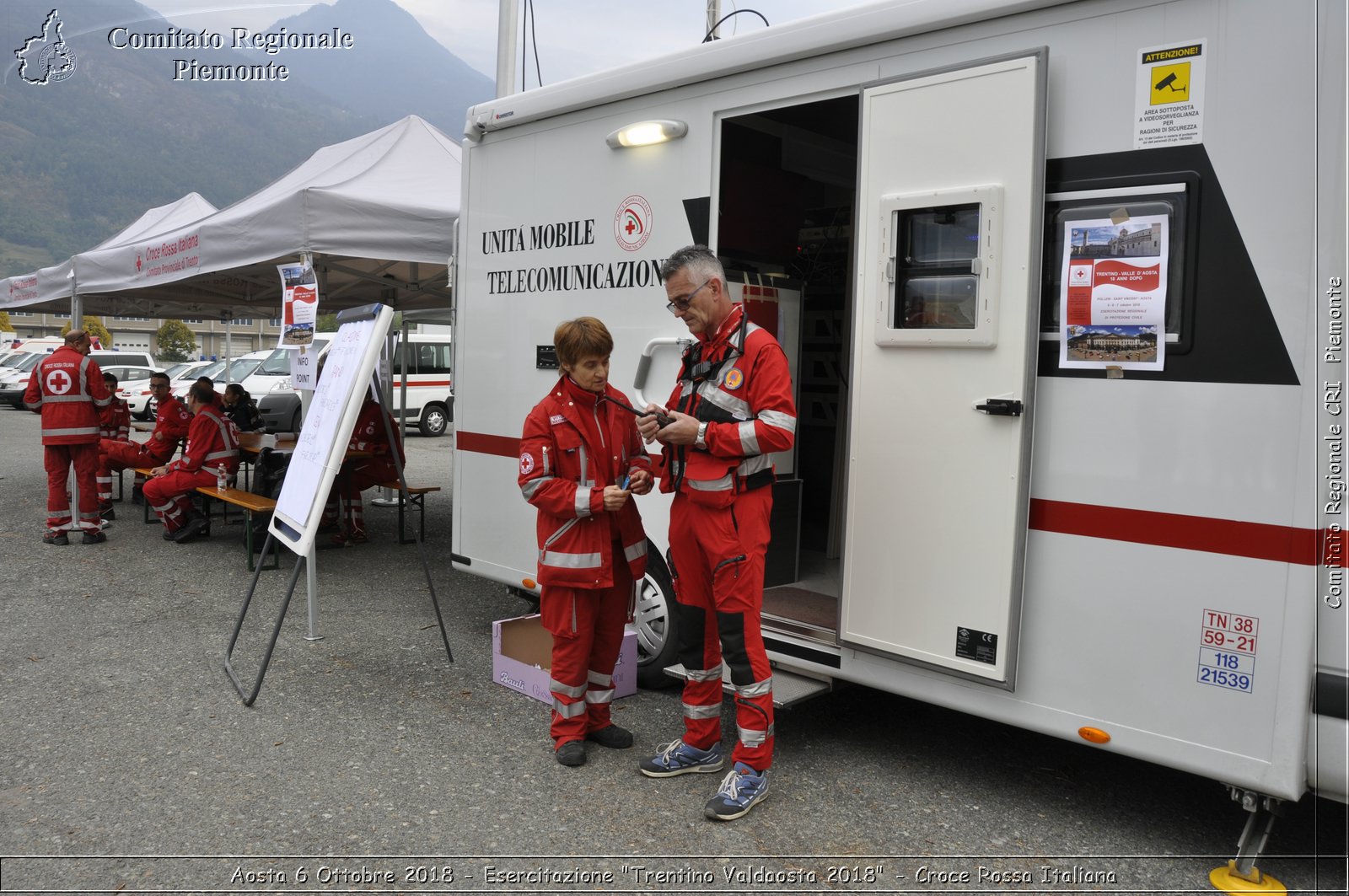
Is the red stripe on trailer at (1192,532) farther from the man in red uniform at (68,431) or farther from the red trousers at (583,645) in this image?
the man in red uniform at (68,431)

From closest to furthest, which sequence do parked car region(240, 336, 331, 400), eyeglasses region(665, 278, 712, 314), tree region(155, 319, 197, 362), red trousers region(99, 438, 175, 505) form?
eyeglasses region(665, 278, 712, 314)
red trousers region(99, 438, 175, 505)
parked car region(240, 336, 331, 400)
tree region(155, 319, 197, 362)

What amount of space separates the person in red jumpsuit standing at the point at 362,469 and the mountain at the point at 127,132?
375 ft

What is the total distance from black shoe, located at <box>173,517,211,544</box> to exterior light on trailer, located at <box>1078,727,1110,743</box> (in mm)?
7476

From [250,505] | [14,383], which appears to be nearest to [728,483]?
[250,505]

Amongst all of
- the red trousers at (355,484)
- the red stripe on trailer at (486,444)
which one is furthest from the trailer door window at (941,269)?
the red trousers at (355,484)

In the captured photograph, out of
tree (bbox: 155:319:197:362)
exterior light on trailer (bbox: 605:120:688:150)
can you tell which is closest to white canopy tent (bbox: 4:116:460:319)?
exterior light on trailer (bbox: 605:120:688:150)

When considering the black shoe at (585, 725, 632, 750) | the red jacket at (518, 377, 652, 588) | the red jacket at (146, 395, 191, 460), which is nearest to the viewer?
the red jacket at (518, 377, 652, 588)

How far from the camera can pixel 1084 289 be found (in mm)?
2996

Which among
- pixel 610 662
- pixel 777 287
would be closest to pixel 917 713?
pixel 610 662

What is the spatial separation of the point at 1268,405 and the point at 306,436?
4.21m

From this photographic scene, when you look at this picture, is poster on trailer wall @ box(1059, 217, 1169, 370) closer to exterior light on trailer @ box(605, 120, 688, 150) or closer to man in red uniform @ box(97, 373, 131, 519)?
exterior light on trailer @ box(605, 120, 688, 150)

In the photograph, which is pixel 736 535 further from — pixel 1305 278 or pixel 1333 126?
pixel 1333 126

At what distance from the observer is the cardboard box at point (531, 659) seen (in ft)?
14.7

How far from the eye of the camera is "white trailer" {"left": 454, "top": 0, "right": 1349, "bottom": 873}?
8.57 ft
